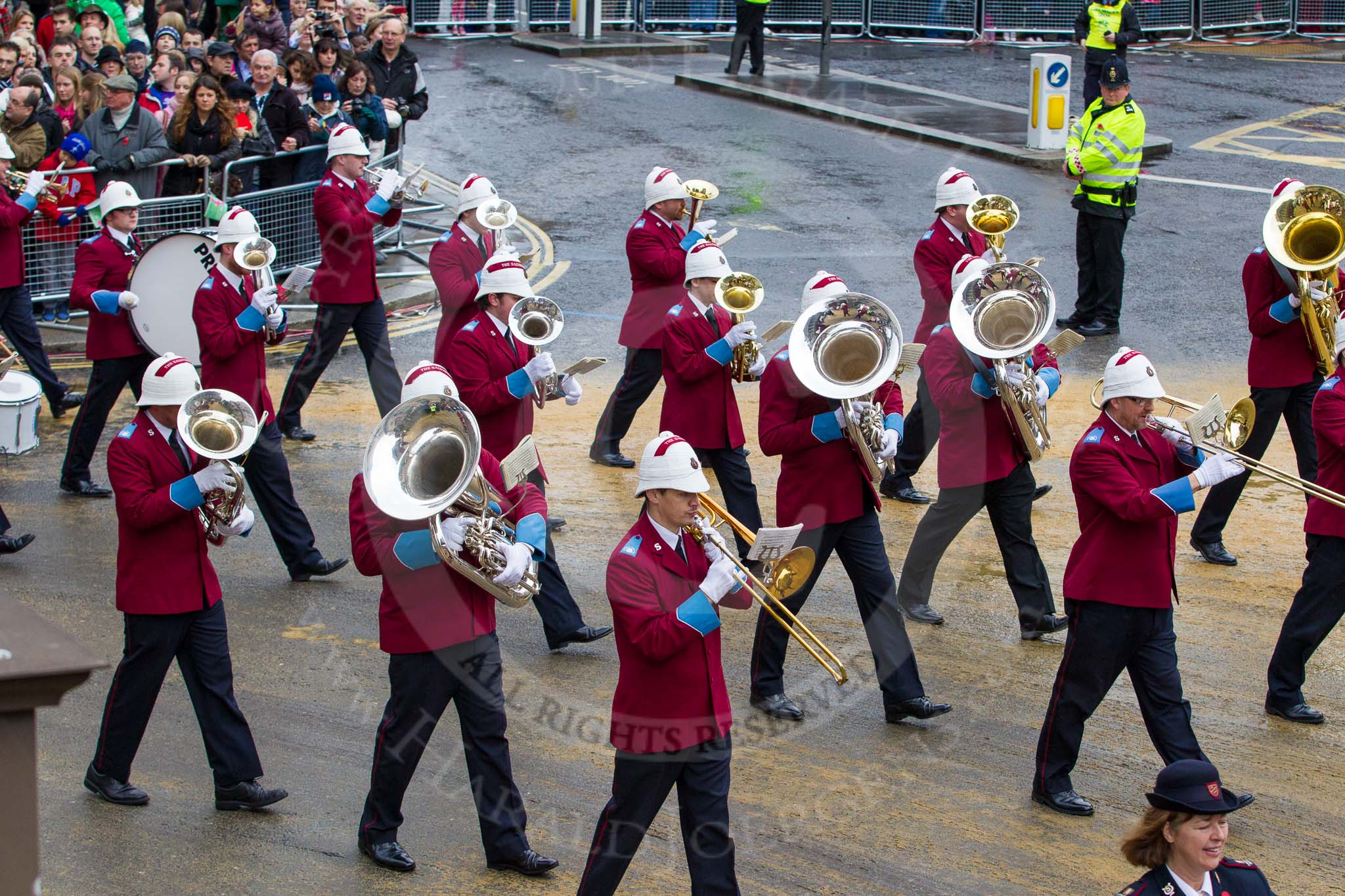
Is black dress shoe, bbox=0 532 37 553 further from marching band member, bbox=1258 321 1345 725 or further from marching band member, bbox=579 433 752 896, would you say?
marching band member, bbox=1258 321 1345 725

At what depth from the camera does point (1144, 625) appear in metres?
6.70

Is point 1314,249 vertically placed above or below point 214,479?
above

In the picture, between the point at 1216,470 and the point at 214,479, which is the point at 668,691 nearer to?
the point at 214,479

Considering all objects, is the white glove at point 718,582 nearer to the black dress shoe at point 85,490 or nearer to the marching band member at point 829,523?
the marching band member at point 829,523

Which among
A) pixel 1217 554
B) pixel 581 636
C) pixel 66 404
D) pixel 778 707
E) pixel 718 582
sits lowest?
pixel 778 707

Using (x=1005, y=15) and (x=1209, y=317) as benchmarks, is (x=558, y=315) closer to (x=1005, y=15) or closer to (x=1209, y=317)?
(x=1209, y=317)

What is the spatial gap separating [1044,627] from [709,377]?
2205 mm

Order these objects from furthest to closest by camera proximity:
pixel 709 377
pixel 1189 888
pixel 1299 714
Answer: pixel 709 377, pixel 1299 714, pixel 1189 888

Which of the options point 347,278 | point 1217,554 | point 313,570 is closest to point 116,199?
point 347,278

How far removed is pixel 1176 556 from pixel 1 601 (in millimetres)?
7316

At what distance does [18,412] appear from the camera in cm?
959

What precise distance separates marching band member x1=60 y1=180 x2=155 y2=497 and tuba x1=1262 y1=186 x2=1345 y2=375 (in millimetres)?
6649

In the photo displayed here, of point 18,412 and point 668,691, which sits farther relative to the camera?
point 18,412

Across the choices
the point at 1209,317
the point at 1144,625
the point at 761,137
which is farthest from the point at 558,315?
the point at 761,137
